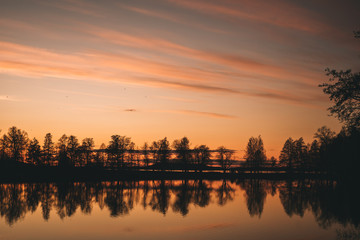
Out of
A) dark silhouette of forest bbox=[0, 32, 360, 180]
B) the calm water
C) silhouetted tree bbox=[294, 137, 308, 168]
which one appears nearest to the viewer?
the calm water

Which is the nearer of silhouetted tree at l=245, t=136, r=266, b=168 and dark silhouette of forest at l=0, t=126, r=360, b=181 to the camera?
dark silhouette of forest at l=0, t=126, r=360, b=181

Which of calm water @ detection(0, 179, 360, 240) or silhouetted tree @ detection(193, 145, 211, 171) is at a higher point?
silhouetted tree @ detection(193, 145, 211, 171)

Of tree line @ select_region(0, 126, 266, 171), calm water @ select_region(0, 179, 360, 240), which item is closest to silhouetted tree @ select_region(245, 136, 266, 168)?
tree line @ select_region(0, 126, 266, 171)

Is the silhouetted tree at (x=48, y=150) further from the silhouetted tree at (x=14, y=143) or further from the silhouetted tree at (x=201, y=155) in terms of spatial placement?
the silhouetted tree at (x=201, y=155)

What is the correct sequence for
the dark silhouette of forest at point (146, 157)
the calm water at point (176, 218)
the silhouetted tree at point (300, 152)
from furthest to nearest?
the silhouetted tree at point (300, 152)
the dark silhouette of forest at point (146, 157)
the calm water at point (176, 218)

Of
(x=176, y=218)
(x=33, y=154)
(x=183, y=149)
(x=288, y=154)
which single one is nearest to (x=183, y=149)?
(x=183, y=149)

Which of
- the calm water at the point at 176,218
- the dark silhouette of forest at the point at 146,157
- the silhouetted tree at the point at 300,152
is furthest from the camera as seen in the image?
the silhouetted tree at the point at 300,152

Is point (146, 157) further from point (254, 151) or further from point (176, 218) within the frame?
point (176, 218)

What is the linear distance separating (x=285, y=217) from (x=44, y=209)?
1115 inches

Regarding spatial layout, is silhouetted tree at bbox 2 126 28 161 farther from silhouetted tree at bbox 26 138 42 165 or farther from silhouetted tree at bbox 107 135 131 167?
silhouetted tree at bbox 107 135 131 167

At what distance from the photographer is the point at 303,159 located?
142 m

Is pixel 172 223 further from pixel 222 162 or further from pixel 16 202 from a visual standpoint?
pixel 222 162

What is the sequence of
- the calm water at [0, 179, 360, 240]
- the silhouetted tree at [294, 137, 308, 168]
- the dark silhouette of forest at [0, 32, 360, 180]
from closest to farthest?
1. the calm water at [0, 179, 360, 240]
2. the dark silhouette of forest at [0, 32, 360, 180]
3. the silhouetted tree at [294, 137, 308, 168]

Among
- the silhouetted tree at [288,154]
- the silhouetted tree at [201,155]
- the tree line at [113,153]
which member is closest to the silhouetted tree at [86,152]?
the tree line at [113,153]
